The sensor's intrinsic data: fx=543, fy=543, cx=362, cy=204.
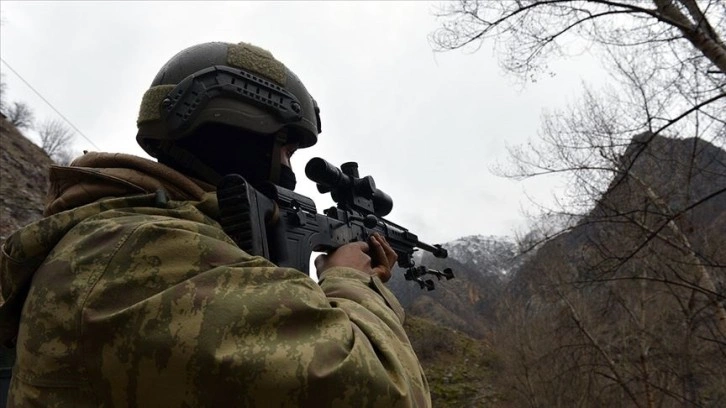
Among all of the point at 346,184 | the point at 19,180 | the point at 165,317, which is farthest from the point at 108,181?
the point at 19,180

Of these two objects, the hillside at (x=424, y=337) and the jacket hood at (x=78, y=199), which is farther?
the hillside at (x=424, y=337)

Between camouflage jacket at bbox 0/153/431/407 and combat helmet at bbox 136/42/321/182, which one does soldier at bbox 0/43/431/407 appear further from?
combat helmet at bbox 136/42/321/182

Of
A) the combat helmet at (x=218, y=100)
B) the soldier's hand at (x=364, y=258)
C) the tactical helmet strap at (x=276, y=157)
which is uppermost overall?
the combat helmet at (x=218, y=100)

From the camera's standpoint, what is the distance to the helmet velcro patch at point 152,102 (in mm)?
1951

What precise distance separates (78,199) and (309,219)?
0.95 meters

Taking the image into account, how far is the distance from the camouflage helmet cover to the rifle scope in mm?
449

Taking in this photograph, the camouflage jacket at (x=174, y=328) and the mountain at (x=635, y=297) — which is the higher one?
the mountain at (x=635, y=297)

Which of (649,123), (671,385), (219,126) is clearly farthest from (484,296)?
(219,126)

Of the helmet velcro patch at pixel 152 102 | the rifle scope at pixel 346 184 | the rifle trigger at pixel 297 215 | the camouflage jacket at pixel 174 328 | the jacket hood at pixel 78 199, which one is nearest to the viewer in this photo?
the camouflage jacket at pixel 174 328

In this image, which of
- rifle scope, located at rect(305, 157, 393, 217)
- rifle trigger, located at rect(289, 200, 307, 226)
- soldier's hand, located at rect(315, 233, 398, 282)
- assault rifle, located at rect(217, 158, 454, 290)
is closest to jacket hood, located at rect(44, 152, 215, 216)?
assault rifle, located at rect(217, 158, 454, 290)

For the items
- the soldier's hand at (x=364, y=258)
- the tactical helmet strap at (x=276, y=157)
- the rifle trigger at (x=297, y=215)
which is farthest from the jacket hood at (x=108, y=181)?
the soldier's hand at (x=364, y=258)

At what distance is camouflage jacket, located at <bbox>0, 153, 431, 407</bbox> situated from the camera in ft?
3.59

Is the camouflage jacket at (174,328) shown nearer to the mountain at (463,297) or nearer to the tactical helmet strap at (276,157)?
the tactical helmet strap at (276,157)

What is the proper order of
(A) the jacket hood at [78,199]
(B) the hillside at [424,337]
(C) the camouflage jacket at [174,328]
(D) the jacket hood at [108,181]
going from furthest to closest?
(B) the hillside at [424,337], (D) the jacket hood at [108,181], (A) the jacket hood at [78,199], (C) the camouflage jacket at [174,328]
